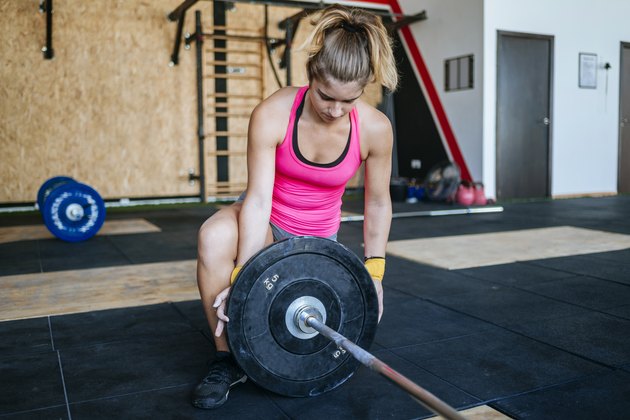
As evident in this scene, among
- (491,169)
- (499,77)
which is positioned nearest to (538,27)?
(499,77)

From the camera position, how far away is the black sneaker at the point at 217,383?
136 cm

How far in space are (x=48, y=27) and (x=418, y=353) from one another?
5.09m

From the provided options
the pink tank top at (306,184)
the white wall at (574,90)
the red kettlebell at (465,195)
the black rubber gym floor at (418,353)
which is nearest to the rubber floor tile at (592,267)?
the black rubber gym floor at (418,353)

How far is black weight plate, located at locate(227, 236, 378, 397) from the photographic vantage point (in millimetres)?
1305

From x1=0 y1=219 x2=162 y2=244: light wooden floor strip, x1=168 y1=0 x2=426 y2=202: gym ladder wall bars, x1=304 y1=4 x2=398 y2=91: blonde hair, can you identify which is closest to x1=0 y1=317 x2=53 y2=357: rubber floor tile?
x1=304 y1=4 x2=398 y2=91: blonde hair

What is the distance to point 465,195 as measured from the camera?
5.71 metres

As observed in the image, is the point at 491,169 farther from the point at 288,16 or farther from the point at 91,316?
the point at 91,316

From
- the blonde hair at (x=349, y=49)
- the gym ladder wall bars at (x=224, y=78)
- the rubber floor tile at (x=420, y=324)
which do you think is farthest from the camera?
the gym ladder wall bars at (x=224, y=78)

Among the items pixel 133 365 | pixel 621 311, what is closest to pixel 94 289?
pixel 133 365

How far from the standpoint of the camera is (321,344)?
1.38 metres

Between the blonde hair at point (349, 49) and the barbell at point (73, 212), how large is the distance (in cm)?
286

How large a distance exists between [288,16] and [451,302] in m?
5.02

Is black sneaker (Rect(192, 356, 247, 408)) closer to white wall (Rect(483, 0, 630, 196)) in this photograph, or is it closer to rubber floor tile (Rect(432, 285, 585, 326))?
rubber floor tile (Rect(432, 285, 585, 326))

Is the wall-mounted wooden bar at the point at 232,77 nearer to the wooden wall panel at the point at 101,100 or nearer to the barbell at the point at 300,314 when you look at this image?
the wooden wall panel at the point at 101,100
